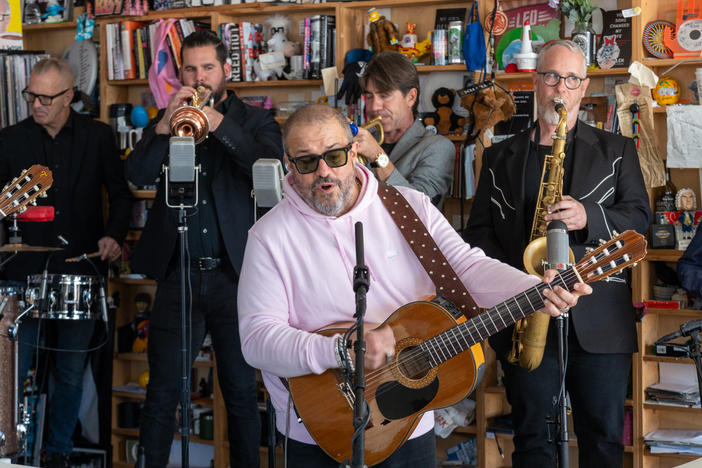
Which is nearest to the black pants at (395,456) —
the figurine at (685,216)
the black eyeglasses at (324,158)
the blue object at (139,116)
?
the black eyeglasses at (324,158)

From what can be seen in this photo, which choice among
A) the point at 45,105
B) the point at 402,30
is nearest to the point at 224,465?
the point at 45,105

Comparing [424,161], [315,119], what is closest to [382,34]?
[424,161]

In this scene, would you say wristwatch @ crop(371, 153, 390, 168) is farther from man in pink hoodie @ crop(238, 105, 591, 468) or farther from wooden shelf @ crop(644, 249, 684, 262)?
wooden shelf @ crop(644, 249, 684, 262)

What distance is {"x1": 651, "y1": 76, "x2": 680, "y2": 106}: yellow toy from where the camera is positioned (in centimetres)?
398

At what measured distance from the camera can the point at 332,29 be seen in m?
4.51

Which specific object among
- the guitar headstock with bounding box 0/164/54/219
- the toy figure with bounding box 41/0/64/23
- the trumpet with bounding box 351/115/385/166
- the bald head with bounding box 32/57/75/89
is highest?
the toy figure with bounding box 41/0/64/23

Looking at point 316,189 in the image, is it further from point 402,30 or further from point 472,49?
point 402,30

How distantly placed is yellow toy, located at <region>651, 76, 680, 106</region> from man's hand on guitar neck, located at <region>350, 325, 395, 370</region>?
222cm

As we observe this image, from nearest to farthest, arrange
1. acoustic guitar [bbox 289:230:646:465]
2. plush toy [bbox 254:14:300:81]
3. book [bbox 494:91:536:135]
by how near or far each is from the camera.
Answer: acoustic guitar [bbox 289:230:646:465], book [bbox 494:91:536:135], plush toy [bbox 254:14:300:81]

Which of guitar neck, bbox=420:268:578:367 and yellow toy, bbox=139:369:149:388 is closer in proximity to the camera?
guitar neck, bbox=420:268:578:367

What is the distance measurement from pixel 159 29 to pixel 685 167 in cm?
274

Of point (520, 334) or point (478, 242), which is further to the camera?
point (478, 242)

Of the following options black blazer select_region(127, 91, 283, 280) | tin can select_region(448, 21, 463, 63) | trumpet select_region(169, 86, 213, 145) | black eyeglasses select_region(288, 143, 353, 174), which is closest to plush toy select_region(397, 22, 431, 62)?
tin can select_region(448, 21, 463, 63)

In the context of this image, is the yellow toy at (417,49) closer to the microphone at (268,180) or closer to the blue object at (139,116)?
the blue object at (139,116)
